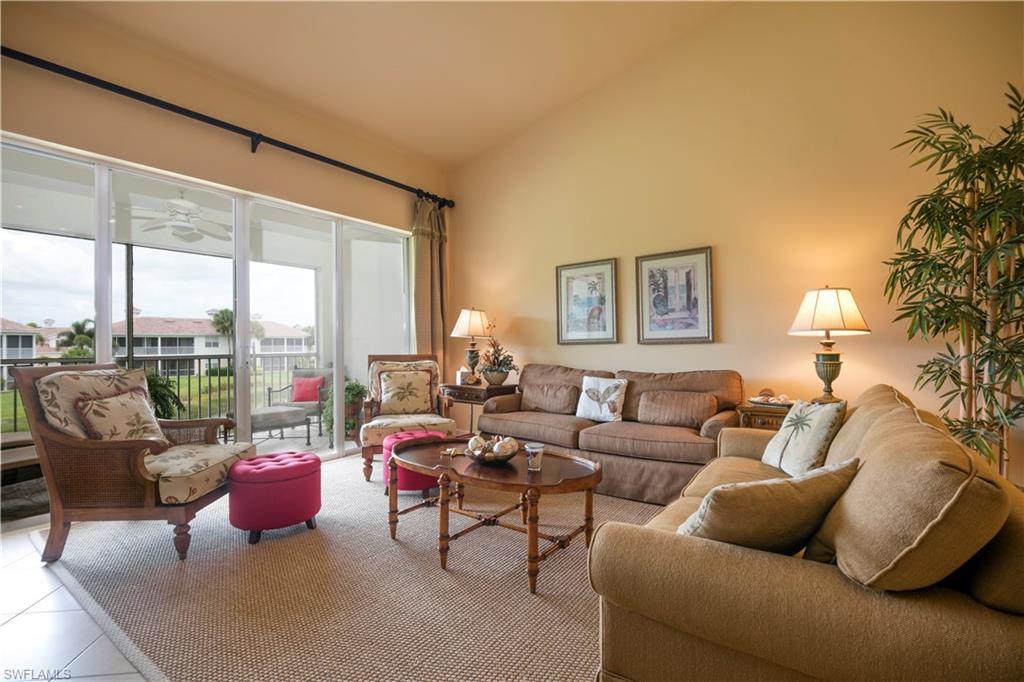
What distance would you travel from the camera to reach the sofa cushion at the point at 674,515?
1562 millimetres

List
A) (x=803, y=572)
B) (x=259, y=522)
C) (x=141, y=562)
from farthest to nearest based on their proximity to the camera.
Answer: (x=259, y=522) < (x=141, y=562) < (x=803, y=572)

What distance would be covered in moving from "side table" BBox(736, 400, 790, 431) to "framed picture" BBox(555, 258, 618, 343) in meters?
1.34

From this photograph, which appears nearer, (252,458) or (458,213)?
(252,458)

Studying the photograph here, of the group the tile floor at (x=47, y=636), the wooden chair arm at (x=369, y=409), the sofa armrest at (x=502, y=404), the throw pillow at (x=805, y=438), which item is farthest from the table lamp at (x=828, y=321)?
the tile floor at (x=47, y=636)

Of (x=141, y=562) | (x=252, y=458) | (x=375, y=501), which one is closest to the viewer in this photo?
(x=141, y=562)

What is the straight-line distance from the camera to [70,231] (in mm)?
2891

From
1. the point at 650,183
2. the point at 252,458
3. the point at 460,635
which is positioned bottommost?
the point at 460,635

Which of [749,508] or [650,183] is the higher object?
[650,183]

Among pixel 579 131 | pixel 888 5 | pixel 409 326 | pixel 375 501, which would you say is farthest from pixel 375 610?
pixel 888 5

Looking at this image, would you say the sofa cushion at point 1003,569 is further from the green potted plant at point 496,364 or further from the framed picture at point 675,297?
the green potted plant at point 496,364

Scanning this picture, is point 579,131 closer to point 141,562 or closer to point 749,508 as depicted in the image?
point 749,508

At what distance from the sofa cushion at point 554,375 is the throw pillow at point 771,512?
9.15 ft

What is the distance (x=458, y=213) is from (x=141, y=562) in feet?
13.7

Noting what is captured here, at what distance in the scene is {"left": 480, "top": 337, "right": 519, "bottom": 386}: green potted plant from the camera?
448 centimetres
